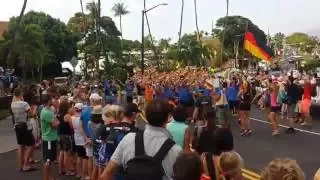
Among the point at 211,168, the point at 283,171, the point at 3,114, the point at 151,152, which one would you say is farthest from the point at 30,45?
the point at 283,171

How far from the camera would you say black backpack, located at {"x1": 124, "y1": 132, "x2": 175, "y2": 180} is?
15.8ft

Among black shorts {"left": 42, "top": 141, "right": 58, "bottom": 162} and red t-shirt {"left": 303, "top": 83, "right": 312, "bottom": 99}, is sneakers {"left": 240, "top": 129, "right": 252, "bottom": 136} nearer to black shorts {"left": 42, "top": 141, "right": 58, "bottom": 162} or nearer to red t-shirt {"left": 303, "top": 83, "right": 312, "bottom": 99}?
red t-shirt {"left": 303, "top": 83, "right": 312, "bottom": 99}

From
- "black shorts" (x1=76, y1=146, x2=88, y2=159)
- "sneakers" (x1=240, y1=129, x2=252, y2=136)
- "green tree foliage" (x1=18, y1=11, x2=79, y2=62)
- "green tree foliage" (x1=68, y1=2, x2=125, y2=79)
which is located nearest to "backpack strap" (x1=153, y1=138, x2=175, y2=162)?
"black shorts" (x1=76, y1=146, x2=88, y2=159)

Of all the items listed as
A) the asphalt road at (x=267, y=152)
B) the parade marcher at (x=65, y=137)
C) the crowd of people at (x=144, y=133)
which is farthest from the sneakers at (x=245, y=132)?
the parade marcher at (x=65, y=137)

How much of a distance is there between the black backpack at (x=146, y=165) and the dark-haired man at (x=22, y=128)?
25.0ft

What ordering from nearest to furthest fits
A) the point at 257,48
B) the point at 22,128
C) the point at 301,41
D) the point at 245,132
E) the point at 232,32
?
the point at 22,128, the point at 245,132, the point at 257,48, the point at 232,32, the point at 301,41

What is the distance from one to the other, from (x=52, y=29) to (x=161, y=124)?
78.7 m

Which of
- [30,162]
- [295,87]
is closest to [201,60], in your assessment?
[295,87]

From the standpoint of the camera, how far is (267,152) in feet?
47.1

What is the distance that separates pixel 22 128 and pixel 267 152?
5483 mm

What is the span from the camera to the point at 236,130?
20.3 m

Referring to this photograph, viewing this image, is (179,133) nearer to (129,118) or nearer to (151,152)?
(129,118)

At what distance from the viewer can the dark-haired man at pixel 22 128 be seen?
12203 mm

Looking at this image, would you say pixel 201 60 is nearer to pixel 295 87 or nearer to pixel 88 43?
pixel 88 43
